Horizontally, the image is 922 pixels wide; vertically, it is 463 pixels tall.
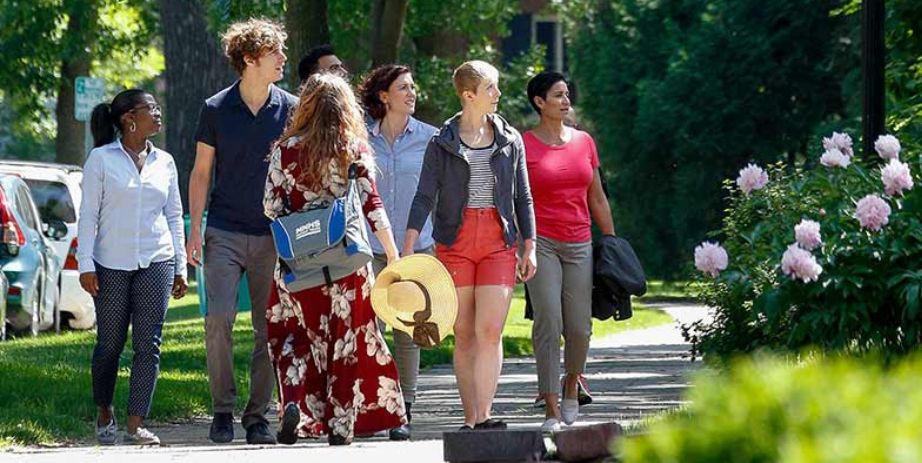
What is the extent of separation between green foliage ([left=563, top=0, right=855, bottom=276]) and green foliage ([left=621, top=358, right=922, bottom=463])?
1330 inches

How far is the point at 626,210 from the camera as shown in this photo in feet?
171

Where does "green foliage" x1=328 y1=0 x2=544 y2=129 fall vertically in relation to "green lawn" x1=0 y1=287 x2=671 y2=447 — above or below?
above

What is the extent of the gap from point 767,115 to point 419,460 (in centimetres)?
3568

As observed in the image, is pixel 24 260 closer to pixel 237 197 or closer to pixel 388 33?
pixel 388 33

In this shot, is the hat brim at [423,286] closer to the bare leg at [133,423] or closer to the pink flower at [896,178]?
the bare leg at [133,423]

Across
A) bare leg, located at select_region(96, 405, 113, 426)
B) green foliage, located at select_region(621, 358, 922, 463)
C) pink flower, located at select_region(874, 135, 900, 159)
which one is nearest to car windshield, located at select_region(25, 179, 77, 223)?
bare leg, located at select_region(96, 405, 113, 426)

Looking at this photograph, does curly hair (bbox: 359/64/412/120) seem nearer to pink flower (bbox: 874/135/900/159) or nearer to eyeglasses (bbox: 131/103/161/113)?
eyeglasses (bbox: 131/103/161/113)

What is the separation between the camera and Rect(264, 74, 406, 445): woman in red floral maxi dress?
9766mm

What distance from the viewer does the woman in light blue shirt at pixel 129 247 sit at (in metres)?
10.5

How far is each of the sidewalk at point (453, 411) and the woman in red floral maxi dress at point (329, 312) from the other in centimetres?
15

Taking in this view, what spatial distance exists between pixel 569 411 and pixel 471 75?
6.81 feet

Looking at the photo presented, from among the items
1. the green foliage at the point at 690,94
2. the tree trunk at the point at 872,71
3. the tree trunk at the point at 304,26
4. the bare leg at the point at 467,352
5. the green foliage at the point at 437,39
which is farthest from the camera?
the green foliage at the point at 690,94

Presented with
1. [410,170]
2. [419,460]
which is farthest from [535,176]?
[419,460]

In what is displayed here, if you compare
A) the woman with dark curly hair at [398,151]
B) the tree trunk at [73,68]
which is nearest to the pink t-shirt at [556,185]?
the woman with dark curly hair at [398,151]
